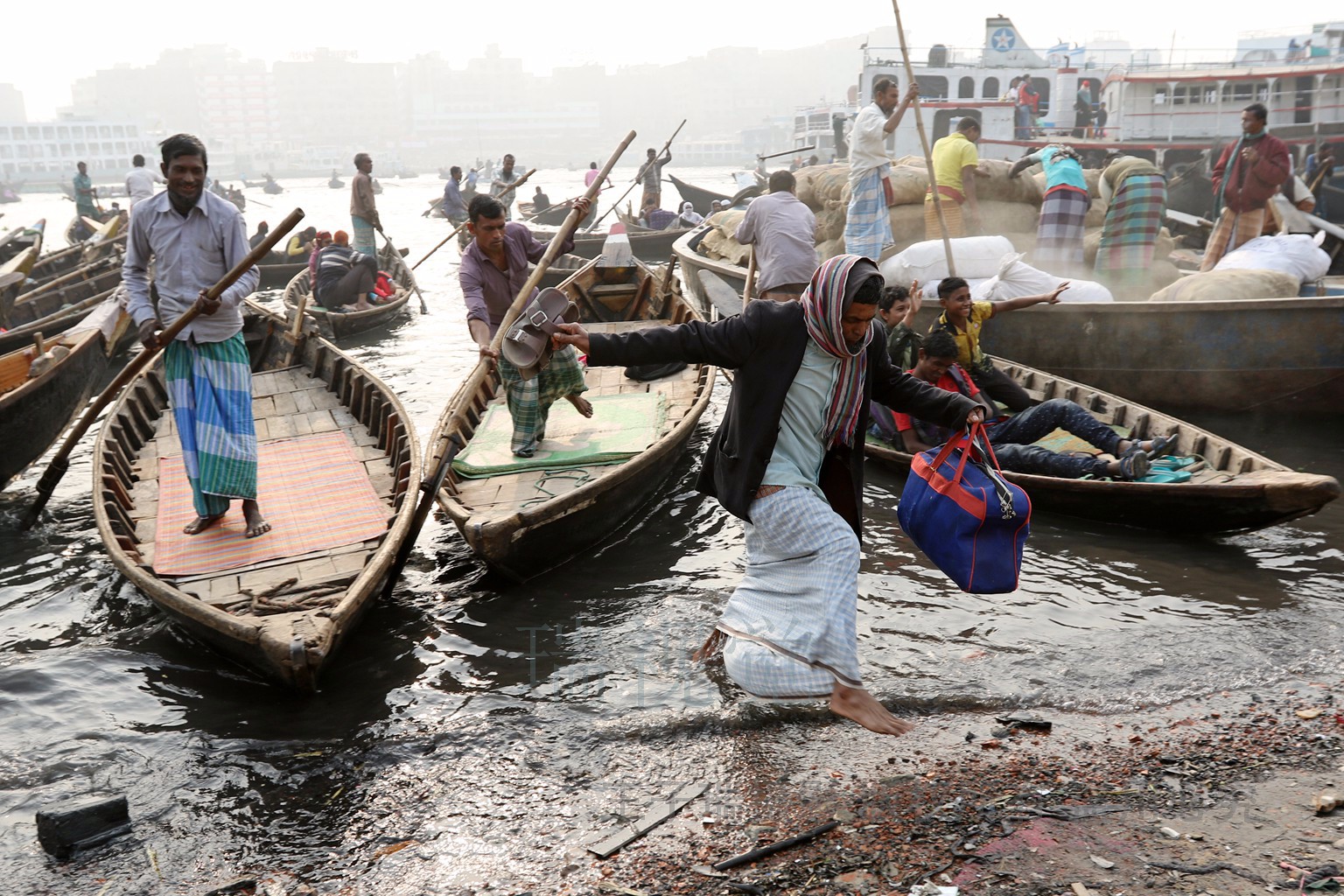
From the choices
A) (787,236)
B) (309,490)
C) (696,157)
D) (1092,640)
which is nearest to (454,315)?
(787,236)

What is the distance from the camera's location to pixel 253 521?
470cm

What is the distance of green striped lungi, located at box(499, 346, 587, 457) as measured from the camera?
213 inches

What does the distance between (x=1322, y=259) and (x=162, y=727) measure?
8441 millimetres

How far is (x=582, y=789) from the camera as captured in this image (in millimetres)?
3377

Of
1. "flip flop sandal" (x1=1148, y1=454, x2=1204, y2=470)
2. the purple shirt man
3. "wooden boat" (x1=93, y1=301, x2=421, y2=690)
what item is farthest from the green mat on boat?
"flip flop sandal" (x1=1148, y1=454, x2=1204, y2=470)

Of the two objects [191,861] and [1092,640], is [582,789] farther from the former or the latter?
[1092,640]

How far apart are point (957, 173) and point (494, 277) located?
5.11m

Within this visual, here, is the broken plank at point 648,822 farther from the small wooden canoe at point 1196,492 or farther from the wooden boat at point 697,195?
the wooden boat at point 697,195

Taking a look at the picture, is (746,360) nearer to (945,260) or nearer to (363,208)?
(945,260)

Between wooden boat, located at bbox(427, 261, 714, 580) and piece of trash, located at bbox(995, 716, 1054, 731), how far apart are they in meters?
2.14

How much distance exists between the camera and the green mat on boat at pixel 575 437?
543 cm

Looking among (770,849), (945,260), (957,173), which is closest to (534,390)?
(770,849)

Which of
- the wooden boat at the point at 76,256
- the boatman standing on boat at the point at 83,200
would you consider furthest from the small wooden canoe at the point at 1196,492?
the boatman standing on boat at the point at 83,200

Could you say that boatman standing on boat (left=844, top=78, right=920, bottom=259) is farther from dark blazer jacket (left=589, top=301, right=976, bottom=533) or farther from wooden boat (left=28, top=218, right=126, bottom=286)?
wooden boat (left=28, top=218, right=126, bottom=286)
